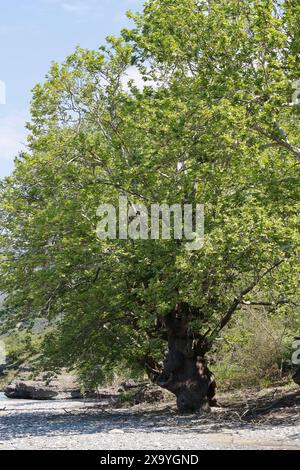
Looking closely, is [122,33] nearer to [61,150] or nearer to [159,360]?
[61,150]

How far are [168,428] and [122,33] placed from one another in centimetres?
1157

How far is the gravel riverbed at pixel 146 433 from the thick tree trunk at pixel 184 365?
68cm

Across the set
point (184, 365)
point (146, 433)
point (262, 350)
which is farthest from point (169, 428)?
point (262, 350)

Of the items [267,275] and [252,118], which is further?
[267,275]

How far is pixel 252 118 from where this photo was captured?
2000 cm

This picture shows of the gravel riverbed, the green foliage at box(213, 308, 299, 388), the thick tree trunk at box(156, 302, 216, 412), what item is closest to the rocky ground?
the gravel riverbed

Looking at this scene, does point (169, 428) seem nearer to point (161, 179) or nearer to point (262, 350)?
point (161, 179)

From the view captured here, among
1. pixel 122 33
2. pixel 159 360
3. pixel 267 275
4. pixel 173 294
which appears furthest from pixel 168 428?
pixel 122 33

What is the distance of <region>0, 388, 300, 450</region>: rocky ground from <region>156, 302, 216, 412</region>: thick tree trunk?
0.67m

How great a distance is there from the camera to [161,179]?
2262 cm

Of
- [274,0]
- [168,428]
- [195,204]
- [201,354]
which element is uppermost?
[274,0]

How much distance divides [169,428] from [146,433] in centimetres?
141

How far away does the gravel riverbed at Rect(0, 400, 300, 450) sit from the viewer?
1716 centimetres

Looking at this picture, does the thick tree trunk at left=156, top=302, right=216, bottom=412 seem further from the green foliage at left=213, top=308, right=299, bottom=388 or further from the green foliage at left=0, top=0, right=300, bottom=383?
the green foliage at left=213, top=308, right=299, bottom=388
